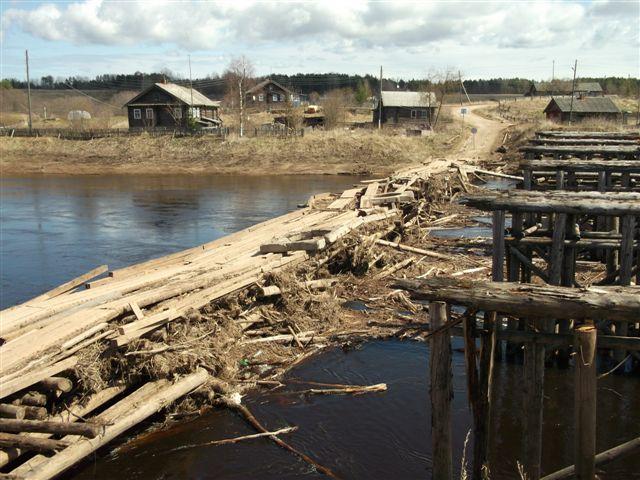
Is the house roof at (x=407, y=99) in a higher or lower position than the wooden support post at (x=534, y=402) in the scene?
higher

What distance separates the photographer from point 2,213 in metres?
33.6

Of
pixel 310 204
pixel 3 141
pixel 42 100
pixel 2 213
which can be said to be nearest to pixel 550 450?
pixel 310 204

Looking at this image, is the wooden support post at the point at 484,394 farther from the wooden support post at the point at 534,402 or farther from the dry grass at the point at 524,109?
the dry grass at the point at 524,109

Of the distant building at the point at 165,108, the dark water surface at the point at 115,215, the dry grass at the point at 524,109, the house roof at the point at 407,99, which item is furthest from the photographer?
the dry grass at the point at 524,109

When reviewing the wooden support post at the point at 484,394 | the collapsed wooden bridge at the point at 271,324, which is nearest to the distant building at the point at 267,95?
the collapsed wooden bridge at the point at 271,324

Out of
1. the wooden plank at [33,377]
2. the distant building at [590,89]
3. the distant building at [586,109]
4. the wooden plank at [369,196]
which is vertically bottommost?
the wooden plank at [33,377]

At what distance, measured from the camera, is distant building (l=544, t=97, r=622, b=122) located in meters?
68.0

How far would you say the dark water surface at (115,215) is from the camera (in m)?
21.7

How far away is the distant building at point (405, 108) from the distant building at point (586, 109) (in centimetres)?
1434

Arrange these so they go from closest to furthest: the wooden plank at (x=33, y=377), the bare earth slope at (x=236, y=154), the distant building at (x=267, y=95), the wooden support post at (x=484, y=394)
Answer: the wooden support post at (x=484, y=394), the wooden plank at (x=33, y=377), the bare earth slope at (x=236, y=154), the distant building at (x=267, y=95)

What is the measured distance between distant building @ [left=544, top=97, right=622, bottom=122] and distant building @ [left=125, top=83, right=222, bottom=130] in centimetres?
3813

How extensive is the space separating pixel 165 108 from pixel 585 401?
66469 mm

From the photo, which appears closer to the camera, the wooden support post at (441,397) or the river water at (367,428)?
the wooden support post at (441,397)

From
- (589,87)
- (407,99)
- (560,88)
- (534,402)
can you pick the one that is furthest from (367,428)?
(560,88)
